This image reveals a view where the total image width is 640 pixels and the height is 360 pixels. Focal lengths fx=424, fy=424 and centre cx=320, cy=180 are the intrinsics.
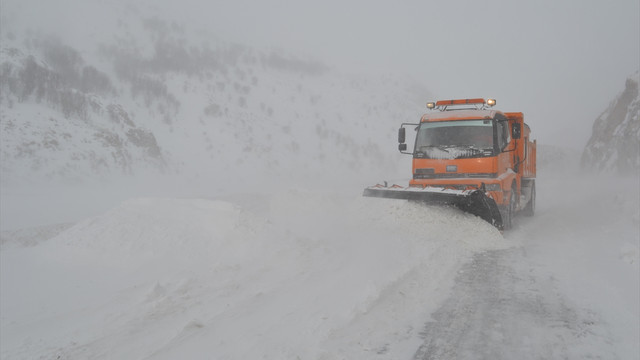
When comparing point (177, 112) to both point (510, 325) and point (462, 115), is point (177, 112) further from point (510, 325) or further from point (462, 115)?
point (510, 325)

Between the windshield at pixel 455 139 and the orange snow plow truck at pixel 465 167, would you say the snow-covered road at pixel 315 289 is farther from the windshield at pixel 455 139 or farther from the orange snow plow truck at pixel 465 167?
the windshield at pixel 455 139

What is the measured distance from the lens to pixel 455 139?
8.27 meters

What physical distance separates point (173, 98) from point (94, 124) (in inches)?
273

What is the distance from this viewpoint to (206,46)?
3253cm

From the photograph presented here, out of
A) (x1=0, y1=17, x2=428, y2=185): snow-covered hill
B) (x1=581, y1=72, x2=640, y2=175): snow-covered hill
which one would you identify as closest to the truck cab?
(x1=0, y1=17, x2=428, y2=185): snow-covered hill

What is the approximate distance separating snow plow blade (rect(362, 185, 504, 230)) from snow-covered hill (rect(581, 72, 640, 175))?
1671cm

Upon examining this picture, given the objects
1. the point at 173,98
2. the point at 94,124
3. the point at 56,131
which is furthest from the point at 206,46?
the point at 56,131

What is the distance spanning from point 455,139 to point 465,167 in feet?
2.20

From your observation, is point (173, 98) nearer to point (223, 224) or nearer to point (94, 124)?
point (94, 124)

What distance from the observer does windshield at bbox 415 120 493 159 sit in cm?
798

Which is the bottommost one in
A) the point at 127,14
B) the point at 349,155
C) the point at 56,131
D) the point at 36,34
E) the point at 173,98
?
the point at 349,155

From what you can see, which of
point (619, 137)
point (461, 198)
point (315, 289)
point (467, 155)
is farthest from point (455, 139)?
point (619, 137)

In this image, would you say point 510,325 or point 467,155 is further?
point 467,155

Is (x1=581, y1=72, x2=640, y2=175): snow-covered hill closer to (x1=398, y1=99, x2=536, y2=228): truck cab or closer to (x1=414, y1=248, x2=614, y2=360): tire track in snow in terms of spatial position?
(x1=398, y1=99, x2=536, y2=228): truck cab
